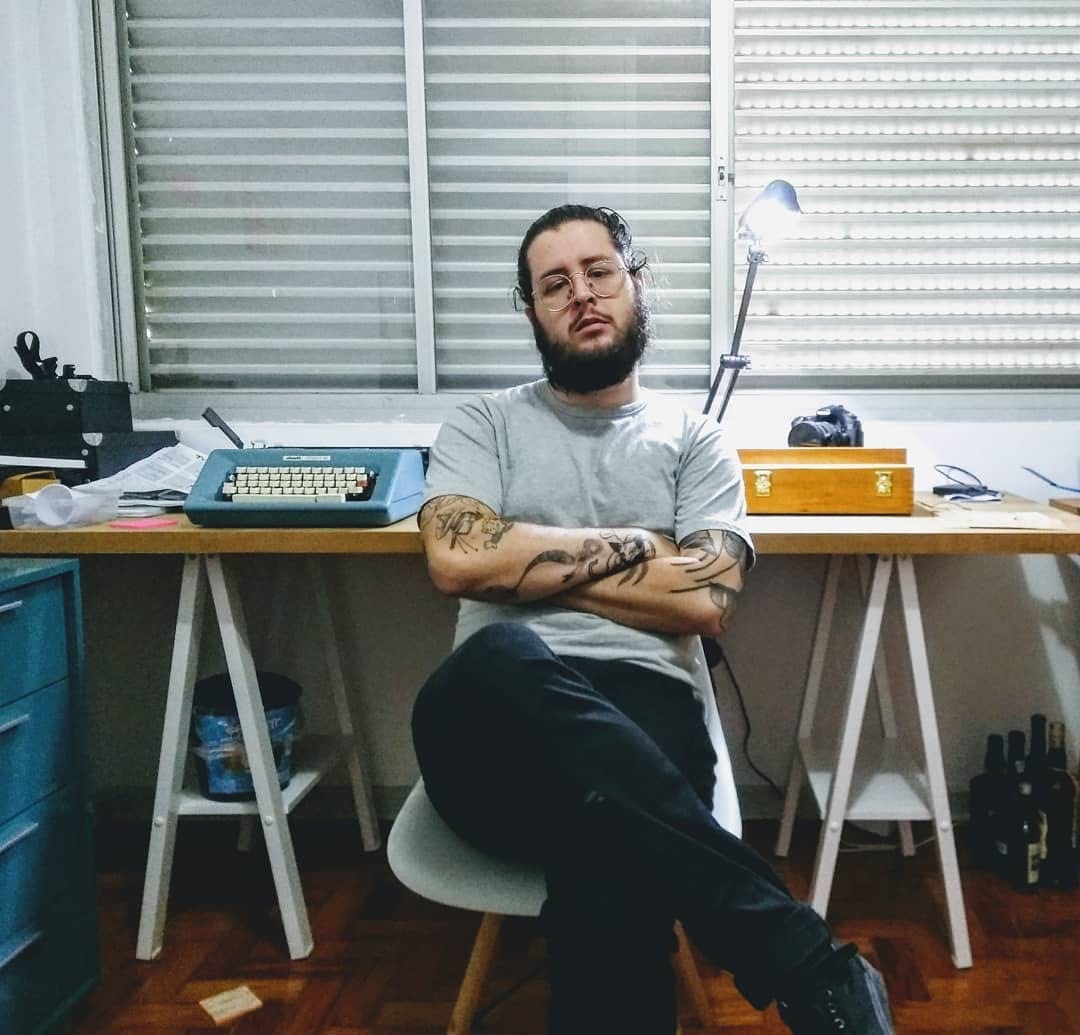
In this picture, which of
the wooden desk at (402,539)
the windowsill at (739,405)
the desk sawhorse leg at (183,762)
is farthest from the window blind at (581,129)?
the desk sawhorse leg at (183,762)

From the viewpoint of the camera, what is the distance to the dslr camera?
1688mm

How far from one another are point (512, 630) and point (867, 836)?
1.26m

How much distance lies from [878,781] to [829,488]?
54 cm

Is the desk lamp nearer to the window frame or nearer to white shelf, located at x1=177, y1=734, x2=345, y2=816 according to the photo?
the window frame

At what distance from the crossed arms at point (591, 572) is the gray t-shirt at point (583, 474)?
5cm

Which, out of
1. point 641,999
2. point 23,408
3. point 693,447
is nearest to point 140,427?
point 23,408

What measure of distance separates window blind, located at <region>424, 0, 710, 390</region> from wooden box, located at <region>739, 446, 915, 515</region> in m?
0.63

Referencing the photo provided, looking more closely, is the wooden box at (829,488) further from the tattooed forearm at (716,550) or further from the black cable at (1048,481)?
the black cable at (1048,481)

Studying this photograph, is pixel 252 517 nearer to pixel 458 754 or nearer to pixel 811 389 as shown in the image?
pixel 458 754

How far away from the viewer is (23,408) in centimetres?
170

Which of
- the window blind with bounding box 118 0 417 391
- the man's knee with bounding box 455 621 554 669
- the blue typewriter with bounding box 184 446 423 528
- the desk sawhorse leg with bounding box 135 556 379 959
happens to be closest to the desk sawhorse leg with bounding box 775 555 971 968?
the man's knee with bounding box 455 621 554 669

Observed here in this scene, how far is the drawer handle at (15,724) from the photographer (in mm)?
1232

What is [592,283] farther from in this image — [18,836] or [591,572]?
[18,836]

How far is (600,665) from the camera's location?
128cm
